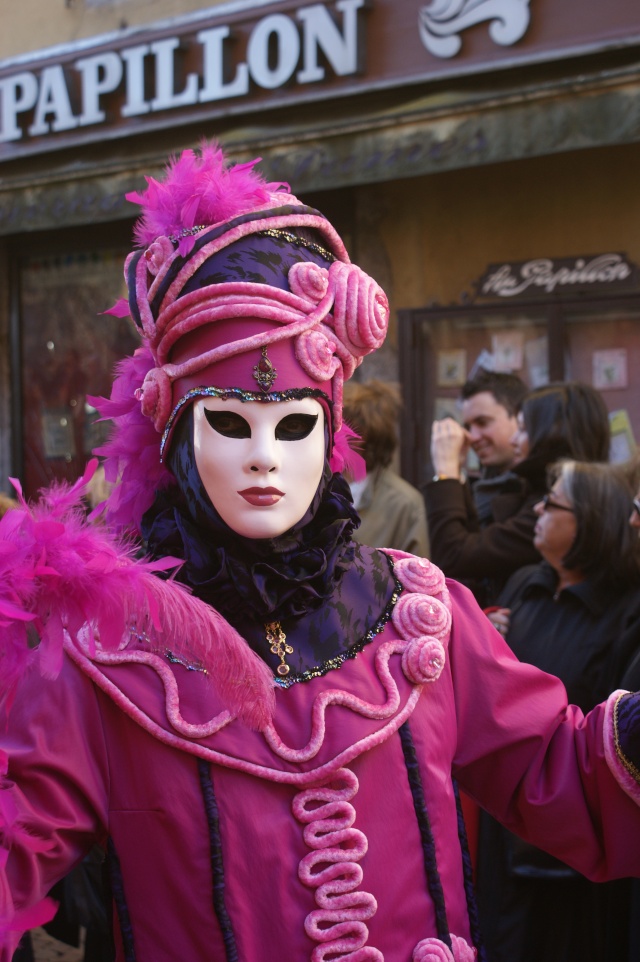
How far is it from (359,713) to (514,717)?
28cm

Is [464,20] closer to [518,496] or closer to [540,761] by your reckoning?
[518,496]

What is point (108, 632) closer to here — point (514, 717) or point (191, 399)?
point (191, 399)

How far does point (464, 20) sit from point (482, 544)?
312 cm

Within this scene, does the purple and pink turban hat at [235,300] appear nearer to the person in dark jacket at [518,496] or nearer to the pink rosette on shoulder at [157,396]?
the pink rosette on shoulder at [157,396]

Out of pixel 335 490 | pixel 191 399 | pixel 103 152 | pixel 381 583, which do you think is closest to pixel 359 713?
pixel 381 583

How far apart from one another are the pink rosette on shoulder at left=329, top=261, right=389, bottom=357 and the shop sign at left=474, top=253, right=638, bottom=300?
13.4 feet

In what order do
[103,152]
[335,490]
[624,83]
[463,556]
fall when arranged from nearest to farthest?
[335,490] → [463,556] → [624,83] → [103,152]

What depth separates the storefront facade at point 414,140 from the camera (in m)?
5.36

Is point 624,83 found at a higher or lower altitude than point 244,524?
higher

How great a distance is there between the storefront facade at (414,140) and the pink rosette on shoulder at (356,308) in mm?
3533

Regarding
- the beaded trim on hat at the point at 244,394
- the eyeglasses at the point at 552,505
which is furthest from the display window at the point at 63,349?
the beaded trim on hat at the point at 244,394

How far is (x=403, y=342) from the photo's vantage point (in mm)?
6164

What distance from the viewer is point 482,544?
3.70 m

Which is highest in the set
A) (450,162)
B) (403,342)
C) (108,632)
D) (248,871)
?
(450,162)
